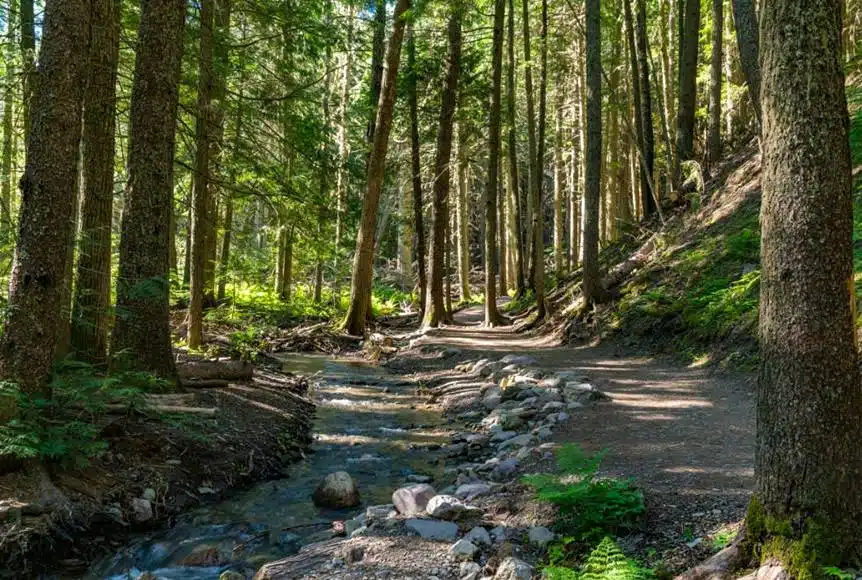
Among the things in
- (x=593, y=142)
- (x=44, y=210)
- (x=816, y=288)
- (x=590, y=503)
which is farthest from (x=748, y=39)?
(x=44, y=210)

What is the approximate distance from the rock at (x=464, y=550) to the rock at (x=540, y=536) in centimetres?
39

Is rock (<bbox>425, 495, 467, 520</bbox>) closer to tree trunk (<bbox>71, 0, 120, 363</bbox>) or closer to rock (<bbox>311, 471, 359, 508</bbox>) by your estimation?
rock (<bbox>311, 471, 359, 508</bbox>)

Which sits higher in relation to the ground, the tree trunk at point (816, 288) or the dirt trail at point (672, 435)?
the tree trunk at point (816, 288)

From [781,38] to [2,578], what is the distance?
566 centimetres

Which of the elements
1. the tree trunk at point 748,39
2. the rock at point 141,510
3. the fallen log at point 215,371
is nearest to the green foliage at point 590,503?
the rock at point 141,510

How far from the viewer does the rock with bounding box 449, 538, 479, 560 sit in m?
4.41

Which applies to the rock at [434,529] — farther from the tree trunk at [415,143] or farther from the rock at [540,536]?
the tree trunk at [415,143]

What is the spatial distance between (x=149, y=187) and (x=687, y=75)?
1441cm

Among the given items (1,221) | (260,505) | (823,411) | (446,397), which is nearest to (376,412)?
(446,397)

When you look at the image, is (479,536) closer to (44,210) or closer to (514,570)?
(514,570)

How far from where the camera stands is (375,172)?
1700 cm

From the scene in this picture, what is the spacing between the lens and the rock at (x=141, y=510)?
550 cm

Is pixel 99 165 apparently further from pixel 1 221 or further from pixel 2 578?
pixel 2 578

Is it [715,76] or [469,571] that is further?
[715,76]
